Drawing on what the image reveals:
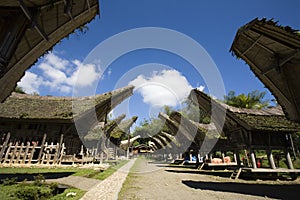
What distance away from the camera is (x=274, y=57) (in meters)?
6.24

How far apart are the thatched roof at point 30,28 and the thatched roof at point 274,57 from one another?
4.89 meters

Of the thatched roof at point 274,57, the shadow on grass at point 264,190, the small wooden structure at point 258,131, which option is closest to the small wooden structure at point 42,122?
the small wooden structure at point 258,131

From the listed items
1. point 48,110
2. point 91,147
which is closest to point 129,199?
point 48,110

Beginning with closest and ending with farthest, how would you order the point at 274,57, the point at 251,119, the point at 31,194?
the point at 31,194, the point at 274,57, the point at 251,119

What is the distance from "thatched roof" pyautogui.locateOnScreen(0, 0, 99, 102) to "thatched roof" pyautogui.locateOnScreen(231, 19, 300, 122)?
4.89 metres

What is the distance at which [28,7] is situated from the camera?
3.79m

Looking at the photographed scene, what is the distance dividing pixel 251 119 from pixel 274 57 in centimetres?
503

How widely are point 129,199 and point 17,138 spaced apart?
12946 millimetres

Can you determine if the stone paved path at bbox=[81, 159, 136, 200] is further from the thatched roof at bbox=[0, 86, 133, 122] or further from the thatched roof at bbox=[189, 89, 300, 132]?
the thatched roof at bbox=[0, 86, 133, 122]

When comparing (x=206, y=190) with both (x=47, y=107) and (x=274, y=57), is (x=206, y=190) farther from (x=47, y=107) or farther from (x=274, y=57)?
(x=47, y=107)

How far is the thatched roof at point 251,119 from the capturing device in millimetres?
9527

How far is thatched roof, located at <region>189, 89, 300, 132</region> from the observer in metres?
9.53

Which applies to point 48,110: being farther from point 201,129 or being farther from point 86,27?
point 201,129

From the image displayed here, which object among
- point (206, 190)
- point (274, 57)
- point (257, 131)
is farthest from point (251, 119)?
point (206, 190)
